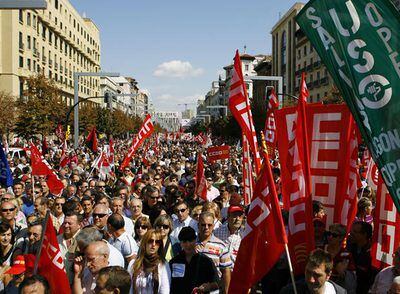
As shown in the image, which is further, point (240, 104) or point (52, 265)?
point (240, 104)

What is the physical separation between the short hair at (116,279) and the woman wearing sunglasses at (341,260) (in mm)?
1955

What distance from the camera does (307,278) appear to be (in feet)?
12.9

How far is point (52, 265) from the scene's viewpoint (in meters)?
4.26

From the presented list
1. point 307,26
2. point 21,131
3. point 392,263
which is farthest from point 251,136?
point 21,131

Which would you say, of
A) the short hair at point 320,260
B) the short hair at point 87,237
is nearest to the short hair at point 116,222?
the short hair at point 87,237

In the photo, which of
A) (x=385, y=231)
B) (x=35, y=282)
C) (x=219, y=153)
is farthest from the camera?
(x=219, y=153)

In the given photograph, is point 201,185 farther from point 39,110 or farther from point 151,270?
point 39,110

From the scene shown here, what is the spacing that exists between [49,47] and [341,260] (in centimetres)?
6228

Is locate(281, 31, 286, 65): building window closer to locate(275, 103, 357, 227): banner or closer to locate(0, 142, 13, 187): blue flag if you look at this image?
locate(0, 142, 13, 187): blue flag

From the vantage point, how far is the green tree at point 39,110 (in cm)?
3647

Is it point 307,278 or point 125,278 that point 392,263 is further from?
point 125,278

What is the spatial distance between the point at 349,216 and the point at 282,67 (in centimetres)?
7004

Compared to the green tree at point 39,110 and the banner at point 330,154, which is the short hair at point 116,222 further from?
the green tree at point 39,110

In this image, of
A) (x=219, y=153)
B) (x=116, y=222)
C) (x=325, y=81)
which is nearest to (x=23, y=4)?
(x=116, y=222)
